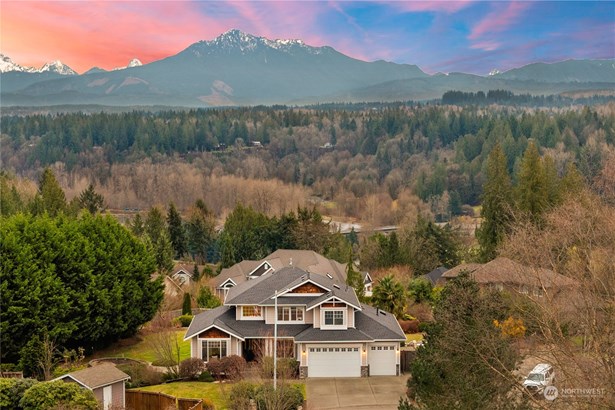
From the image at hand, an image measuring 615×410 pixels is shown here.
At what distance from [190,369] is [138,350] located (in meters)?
7.49

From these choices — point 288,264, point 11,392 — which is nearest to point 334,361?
point 11,392

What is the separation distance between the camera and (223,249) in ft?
217

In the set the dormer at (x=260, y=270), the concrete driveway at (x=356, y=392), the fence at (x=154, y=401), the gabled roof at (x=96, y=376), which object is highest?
the gabled roof at (x=96, y=376)

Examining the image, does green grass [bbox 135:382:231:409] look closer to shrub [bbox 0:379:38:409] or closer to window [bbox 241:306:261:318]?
window [bbox 241:306:261:318]

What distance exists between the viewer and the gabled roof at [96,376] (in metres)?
25.9

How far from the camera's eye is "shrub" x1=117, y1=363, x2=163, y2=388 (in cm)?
3097

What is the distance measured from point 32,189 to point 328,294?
7481cm

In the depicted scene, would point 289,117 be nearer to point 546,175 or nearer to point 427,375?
point 546,175

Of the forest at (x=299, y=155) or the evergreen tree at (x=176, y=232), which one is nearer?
the evergreen tree at (x=176, y=232)

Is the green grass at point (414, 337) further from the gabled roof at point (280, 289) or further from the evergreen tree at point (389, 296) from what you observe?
the gabled roof at point (280, 289)

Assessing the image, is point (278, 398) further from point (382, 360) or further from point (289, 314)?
point (289, 314)

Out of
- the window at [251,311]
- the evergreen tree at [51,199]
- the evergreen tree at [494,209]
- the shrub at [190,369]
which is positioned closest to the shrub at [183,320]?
the window at [251,311]

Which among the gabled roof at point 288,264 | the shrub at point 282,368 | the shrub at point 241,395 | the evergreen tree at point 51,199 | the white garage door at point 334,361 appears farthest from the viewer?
the evergreen tree at point 51,199

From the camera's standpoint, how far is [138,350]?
3869cm
